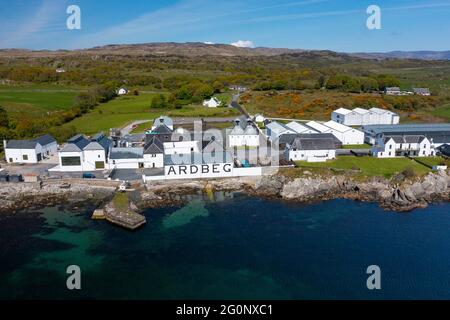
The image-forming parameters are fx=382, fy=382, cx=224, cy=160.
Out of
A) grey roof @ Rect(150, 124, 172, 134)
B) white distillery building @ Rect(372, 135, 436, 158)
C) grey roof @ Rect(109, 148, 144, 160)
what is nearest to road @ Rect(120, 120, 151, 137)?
grey roof @ Rect(150, 124, 172, 134)

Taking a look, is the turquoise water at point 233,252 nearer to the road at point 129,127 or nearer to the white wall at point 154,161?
the white wall at point 154,161

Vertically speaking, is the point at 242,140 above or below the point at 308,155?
above

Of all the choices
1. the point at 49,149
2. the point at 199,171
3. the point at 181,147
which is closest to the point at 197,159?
the point at 199,171

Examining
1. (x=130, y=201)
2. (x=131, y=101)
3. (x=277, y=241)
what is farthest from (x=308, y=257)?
(x=131, y=101)

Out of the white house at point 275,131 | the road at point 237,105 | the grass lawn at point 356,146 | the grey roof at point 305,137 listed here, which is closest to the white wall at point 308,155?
the grey roof at point 305,137

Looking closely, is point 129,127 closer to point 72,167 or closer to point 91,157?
point 91,157
